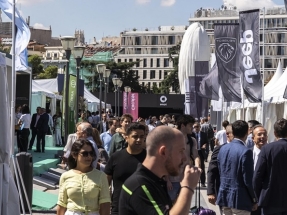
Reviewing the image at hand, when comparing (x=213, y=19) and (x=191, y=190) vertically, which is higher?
(x=213, y=19)

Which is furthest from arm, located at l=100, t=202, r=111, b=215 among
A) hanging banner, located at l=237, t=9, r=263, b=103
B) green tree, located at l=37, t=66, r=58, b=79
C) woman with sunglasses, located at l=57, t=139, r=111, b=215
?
green tree, located at l=37, t=66, r=58, b=79

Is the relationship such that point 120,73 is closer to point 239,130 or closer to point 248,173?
point 239,130

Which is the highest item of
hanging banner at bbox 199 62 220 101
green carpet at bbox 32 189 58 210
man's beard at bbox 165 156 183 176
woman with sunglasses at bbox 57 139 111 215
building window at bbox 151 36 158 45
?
building window at bbox 151 36 158 45

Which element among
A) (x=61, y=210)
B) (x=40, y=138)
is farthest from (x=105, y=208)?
(x=40, y=138)

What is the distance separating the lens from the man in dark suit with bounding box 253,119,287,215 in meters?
8.95

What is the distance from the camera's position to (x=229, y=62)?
24.4 meters

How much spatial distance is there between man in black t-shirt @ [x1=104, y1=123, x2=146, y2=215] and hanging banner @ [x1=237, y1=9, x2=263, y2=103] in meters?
13.2

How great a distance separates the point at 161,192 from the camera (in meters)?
4.50

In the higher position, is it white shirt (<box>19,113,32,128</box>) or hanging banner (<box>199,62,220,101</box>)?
hanging banner (<box>199,62,220,101</box>)

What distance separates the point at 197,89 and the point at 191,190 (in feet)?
118

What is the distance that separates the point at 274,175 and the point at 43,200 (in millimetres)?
7607

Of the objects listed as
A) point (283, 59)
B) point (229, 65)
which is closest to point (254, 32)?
point (229, 65)

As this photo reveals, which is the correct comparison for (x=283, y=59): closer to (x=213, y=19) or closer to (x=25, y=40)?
(x=213, y=19)

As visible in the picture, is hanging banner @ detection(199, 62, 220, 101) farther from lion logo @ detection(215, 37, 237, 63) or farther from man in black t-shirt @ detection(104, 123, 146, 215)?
man in black t-shirt @ detection(104, 123, 146, 215)
